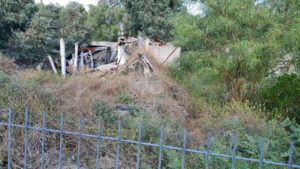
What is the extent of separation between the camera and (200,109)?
696 centimetres

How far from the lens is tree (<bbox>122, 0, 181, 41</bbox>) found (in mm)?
18016

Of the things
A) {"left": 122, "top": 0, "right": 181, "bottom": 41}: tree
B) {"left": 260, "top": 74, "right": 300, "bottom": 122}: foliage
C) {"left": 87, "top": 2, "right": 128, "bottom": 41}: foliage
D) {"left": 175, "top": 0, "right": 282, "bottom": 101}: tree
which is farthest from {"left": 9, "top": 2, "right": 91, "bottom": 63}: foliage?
{"left": 260, "top": 74, "right": 300, "bottom": 122}: foliage

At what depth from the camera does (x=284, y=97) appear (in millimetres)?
6250

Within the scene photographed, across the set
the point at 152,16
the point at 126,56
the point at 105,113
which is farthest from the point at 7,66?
the point at 152,16

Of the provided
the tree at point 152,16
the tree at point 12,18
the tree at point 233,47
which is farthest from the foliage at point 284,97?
the tree at point 152,16

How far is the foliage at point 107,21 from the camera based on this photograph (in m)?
20.7

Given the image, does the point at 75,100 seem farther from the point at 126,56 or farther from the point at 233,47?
the point at 126,56

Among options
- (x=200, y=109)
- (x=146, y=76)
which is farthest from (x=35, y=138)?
(x=146, y=76)

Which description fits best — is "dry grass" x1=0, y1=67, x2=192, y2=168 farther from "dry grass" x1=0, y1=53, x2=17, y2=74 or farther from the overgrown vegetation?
"dry grass" x1=0, y1=53, x2=17, y2=74

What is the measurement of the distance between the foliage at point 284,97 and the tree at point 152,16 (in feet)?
38.3

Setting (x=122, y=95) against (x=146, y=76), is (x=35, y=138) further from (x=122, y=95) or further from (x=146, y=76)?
(x=146, y=76)

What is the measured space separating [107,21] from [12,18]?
28.1ft

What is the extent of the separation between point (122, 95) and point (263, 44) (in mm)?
2985

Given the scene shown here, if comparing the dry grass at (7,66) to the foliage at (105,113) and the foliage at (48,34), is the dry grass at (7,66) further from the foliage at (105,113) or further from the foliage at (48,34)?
the foliage at (48,34)
